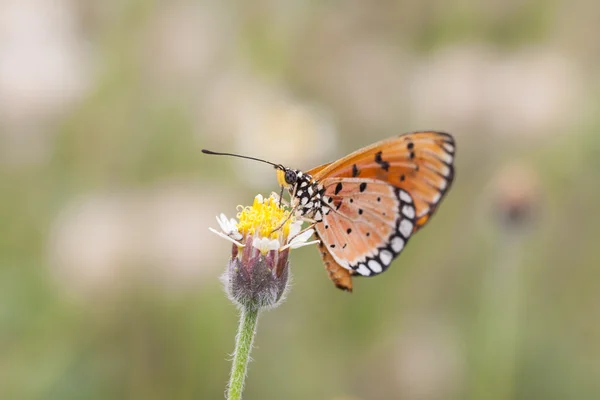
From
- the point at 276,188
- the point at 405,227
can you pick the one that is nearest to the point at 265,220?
the point at 405,227

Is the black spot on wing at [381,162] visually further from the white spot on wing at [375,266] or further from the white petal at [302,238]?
the white petal at [302,238]

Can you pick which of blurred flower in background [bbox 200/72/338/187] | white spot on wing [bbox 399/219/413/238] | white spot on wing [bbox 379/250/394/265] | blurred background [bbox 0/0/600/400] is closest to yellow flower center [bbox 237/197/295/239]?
white spot on wing [bbox 379/250/394/265]

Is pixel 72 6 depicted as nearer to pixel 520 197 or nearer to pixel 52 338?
pixel 52 338

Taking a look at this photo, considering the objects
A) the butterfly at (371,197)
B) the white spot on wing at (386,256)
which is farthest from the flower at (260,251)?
the white spot on wing at (386,256)

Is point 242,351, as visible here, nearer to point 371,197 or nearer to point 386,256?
point 386,256

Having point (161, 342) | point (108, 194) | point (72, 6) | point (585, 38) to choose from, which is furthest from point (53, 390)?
point (585, 38)
